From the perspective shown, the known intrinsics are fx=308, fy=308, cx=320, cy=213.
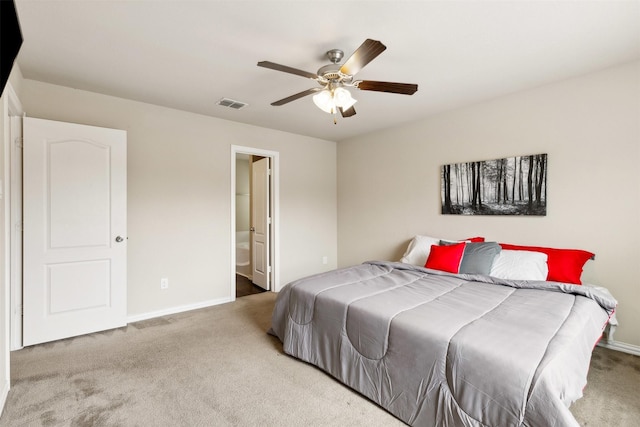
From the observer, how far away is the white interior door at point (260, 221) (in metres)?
4.59

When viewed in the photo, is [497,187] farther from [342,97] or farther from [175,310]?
[175,310]

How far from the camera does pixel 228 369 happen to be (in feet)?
7.68

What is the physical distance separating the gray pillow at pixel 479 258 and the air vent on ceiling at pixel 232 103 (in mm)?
2788

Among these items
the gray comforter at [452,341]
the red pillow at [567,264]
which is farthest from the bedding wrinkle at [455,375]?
the red pillow at [567,264]

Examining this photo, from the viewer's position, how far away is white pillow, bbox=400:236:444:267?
346cm

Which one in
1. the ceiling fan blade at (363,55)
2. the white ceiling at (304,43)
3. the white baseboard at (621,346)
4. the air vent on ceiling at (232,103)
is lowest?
the white baseboard at (621,346)

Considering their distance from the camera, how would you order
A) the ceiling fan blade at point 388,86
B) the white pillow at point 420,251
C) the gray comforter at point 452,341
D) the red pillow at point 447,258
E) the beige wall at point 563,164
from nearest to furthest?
the gray comforter at point 452,341, the ceiling fan blade at point 388,86, the beige wall at point 563,164, the red pillow at point 447,258, the white pillow at point 420,251

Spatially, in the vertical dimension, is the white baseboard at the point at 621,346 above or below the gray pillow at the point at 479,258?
below

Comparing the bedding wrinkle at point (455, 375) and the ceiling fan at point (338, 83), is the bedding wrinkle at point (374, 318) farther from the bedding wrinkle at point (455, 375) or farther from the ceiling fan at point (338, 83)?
the ceiling fan at point (338, 83)

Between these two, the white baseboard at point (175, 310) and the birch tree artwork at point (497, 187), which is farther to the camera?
the white baseboard at point (175, 310)

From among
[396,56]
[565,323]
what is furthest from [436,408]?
[396,56]

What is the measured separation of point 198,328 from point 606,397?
326 cm

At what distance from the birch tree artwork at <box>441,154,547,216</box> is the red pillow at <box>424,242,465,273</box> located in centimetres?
64

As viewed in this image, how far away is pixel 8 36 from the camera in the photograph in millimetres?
836
